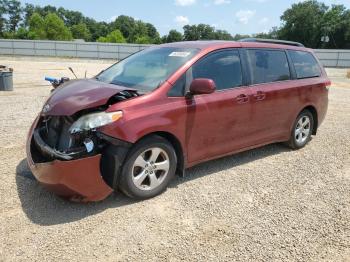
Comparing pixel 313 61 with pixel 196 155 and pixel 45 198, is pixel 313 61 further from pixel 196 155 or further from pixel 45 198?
pixel 45 198

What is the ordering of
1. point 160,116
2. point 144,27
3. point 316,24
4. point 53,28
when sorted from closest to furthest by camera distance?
point 160,116 < point 53,28 < point 316,24 < point 144,27

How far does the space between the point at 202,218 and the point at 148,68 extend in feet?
6.55

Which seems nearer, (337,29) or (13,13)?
(337,29)

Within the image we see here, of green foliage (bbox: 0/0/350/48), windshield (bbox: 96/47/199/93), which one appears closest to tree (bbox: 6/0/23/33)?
green foliage (bbox: 0/0/350/48)

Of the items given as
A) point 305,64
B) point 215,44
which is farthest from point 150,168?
point 305,64

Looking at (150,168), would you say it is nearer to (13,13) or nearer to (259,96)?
(259,96)

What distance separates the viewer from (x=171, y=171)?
4.25 m

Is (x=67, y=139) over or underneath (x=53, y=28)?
underneath

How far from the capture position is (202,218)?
378cm

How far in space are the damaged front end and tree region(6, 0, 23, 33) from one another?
105 metres

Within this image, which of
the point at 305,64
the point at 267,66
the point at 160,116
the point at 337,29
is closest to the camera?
the point at 160,116

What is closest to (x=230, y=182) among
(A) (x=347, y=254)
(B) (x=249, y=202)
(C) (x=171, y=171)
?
(B) (x=249, y=202)

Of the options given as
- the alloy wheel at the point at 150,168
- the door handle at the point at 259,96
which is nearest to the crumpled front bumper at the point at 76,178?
the alloy wheel at the point at 150,168

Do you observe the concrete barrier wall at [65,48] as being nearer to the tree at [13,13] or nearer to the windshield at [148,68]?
the windshield at [148,68]
